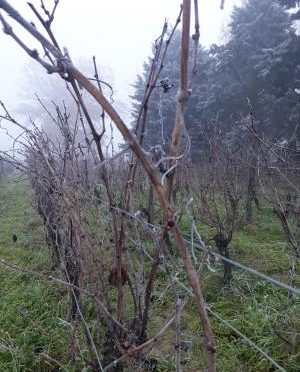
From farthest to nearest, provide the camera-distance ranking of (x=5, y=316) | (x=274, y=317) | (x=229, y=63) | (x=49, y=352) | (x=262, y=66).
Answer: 1. (x=229, y=63)
2. (x=262, y=66)
3. (x=5, y=316)
4. (x=274, y=317)
5. (x=49, y=352)

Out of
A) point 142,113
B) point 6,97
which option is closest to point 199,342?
point 142,113

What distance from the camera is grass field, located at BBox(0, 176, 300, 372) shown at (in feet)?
8.30

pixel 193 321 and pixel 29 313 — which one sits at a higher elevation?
pixel 29 313

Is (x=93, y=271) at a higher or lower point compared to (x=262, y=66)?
lower

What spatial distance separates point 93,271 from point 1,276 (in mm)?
2814

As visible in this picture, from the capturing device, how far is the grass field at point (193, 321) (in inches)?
99.6

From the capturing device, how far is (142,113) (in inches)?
47.9

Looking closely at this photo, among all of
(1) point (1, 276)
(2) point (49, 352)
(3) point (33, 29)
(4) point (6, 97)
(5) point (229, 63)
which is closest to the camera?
(3) point (33, 29)

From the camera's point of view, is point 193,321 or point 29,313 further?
point 29,313

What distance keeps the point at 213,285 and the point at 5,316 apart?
195 centimetres

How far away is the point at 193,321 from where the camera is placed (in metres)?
3.03

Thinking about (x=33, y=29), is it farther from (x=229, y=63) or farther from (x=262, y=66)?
(x=229, y=63)

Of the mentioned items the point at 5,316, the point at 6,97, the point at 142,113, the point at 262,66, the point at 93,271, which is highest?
the point at 6,97

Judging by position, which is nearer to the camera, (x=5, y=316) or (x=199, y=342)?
(x=199, y=342)
